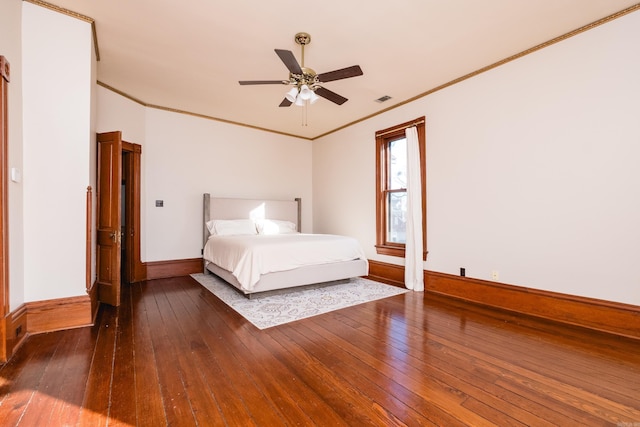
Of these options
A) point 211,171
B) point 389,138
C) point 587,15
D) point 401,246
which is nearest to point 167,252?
point 211,171

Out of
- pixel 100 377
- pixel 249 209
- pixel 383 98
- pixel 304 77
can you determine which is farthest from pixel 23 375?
pixel 383 98

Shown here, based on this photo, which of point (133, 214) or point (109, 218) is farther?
point (133, 214)

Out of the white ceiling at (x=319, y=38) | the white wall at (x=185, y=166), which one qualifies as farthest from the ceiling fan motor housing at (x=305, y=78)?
the white wall at (x=185, y=166)

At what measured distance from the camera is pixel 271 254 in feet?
12.0

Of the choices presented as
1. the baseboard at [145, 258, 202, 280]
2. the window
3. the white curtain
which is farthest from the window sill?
the baseboard at [145, 258, 202, 280]

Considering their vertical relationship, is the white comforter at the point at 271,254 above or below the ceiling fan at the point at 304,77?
below

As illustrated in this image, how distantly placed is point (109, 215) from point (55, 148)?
866 mm

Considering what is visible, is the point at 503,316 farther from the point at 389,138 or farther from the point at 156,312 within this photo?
the point at 156,312

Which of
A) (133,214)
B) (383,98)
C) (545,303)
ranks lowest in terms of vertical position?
(545,303)

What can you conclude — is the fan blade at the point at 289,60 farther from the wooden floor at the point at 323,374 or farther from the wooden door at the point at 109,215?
the wooden floor at the point at 323,374

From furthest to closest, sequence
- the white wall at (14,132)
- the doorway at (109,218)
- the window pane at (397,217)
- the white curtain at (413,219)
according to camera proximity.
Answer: the window pane at (397,217) < the white curtain at (413,219) < the doorway at (109,218) < the white wall at (14,132)

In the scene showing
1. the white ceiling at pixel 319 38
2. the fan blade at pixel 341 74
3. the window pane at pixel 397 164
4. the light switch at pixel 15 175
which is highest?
the white ceiling at pixel 319 38

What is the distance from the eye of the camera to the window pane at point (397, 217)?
15.3ft

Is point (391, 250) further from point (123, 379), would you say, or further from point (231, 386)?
point (123, 379)
